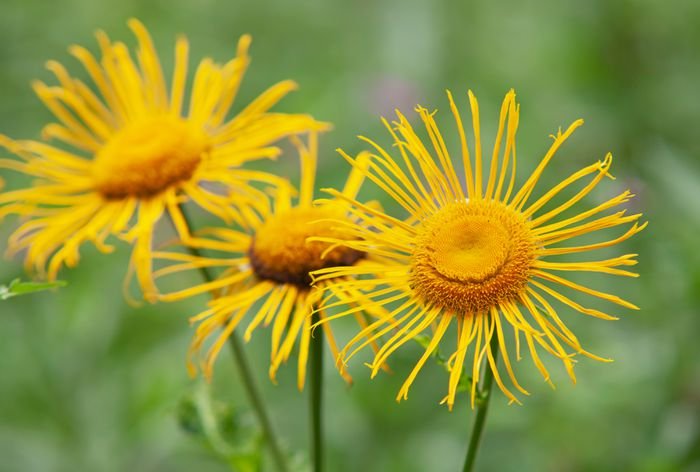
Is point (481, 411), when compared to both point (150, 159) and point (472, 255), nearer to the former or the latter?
point (472, 255)

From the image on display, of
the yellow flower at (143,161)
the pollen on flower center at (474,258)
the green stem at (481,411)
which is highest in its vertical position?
the yellow flower at (143,161)

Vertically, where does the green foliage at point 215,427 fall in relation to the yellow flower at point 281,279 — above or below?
below

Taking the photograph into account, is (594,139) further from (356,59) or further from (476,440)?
(476,440)

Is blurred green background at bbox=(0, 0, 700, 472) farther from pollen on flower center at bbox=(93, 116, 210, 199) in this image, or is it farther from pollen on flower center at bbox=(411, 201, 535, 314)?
pollen on flower center at bbox=(411, 201, 535, 314)

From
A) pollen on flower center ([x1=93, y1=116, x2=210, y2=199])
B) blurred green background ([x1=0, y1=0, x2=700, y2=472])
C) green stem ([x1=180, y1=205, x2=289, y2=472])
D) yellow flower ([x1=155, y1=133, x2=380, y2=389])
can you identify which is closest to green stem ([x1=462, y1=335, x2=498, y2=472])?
yellow flower ([x1=155, y1=133, x2=380, y2=389])

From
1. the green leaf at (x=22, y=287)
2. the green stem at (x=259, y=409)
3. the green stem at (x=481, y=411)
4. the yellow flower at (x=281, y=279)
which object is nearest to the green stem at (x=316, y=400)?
the yellow flower at (x=281, y=279)

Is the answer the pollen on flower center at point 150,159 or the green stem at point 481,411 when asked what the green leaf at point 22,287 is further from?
the green stem at point 481,411

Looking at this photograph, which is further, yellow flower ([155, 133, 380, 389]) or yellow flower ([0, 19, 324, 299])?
yellow flower ([0, 19, 324, 299])
